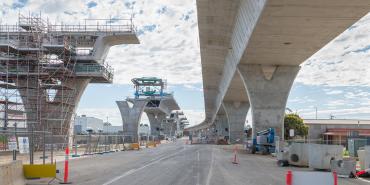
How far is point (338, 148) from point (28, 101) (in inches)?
1382

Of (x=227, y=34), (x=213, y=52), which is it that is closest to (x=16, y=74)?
(x=213, y=52)

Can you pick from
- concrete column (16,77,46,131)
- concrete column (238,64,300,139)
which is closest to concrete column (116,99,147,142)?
concrete column (16,77,46,131)

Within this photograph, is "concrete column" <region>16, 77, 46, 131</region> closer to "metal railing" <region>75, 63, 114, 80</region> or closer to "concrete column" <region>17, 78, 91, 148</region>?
"concrete column" <region>17, 78, 91, 148</region>

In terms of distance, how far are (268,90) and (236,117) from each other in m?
42.5

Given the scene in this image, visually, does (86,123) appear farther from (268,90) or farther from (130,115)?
(268,90)

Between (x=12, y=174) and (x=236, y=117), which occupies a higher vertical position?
(x=236, y=117)

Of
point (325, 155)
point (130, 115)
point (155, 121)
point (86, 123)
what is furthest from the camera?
point (155, 121)

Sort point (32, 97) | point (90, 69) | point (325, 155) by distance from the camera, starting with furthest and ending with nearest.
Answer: point (90, 69) → point (32, 97) → point (325, 155)

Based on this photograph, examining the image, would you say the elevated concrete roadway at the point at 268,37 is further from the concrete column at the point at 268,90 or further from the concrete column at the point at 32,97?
the concrete column at the point at 32,97

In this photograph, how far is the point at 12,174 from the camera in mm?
14305

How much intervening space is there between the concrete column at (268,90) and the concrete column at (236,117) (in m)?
39.7

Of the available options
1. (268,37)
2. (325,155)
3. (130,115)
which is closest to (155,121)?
(130,115)

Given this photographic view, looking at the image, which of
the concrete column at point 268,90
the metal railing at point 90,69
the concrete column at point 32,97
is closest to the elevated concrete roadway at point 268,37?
the concrete column at point 268,90

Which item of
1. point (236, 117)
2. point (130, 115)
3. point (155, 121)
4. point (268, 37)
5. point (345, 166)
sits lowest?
point (345, 166)
